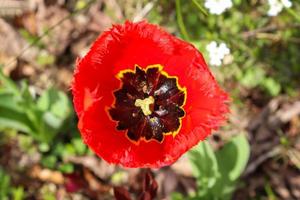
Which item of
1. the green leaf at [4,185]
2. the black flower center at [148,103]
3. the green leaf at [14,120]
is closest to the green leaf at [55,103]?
the green leaf at [14,120]

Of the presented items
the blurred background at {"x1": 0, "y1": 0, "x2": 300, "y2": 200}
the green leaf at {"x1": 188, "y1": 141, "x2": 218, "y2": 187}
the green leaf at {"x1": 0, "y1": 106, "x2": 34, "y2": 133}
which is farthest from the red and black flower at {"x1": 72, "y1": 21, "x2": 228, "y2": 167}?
the green leaf at {"x1": 0, "y1": 106, "x2": 34, "y2": 133}

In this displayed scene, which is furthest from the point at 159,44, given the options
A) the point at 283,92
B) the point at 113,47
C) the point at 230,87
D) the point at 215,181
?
the point at 283,92

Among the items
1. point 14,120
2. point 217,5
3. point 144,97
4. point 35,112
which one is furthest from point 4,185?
point 217,5

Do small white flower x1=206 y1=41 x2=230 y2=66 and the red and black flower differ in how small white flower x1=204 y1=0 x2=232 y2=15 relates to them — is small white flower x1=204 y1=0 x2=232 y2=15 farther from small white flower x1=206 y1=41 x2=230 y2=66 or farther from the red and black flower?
the red and black flower

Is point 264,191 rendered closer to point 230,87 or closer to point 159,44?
point 230,87

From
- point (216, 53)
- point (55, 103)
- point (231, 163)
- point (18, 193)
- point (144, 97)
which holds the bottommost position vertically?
point (18, 193)

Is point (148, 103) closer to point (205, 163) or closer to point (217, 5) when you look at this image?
point (205, 163)

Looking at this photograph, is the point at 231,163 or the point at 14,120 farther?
the point at 14,120
